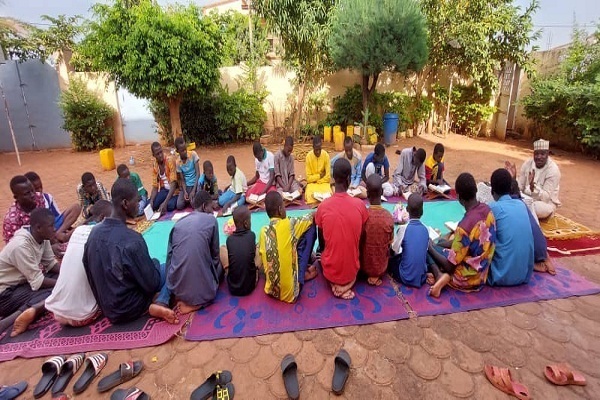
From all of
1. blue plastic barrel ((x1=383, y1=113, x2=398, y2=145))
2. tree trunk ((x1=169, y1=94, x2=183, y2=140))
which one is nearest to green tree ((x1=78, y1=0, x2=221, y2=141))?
tree trunk ((x1=169, y1=94, x2=183, y2=140))

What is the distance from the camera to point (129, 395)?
238 centimetres

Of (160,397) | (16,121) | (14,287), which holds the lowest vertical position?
(160,397)

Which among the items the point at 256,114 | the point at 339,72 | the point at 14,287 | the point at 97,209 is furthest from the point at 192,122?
the point at 14,287

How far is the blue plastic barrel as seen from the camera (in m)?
11.6

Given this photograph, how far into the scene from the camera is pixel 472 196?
130 inches

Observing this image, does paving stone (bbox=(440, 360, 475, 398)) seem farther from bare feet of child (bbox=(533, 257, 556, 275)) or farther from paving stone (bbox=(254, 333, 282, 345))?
bare feet of child (bbox=(533, 257, 556, 275))

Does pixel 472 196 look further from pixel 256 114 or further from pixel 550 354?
pixel 256 114

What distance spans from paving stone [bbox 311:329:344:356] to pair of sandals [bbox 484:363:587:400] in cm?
114

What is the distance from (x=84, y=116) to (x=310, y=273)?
11.5 m

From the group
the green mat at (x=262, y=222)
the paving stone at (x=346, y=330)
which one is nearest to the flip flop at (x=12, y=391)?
the green mat at (x=262, y=222)

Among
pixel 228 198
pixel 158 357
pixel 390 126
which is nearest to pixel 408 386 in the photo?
pixel 158 357

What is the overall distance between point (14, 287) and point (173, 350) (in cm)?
172

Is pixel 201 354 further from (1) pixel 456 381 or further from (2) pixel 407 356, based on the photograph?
(1) pixel 456 381

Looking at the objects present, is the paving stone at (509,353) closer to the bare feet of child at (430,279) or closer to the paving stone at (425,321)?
the paving stone at (425,321)
